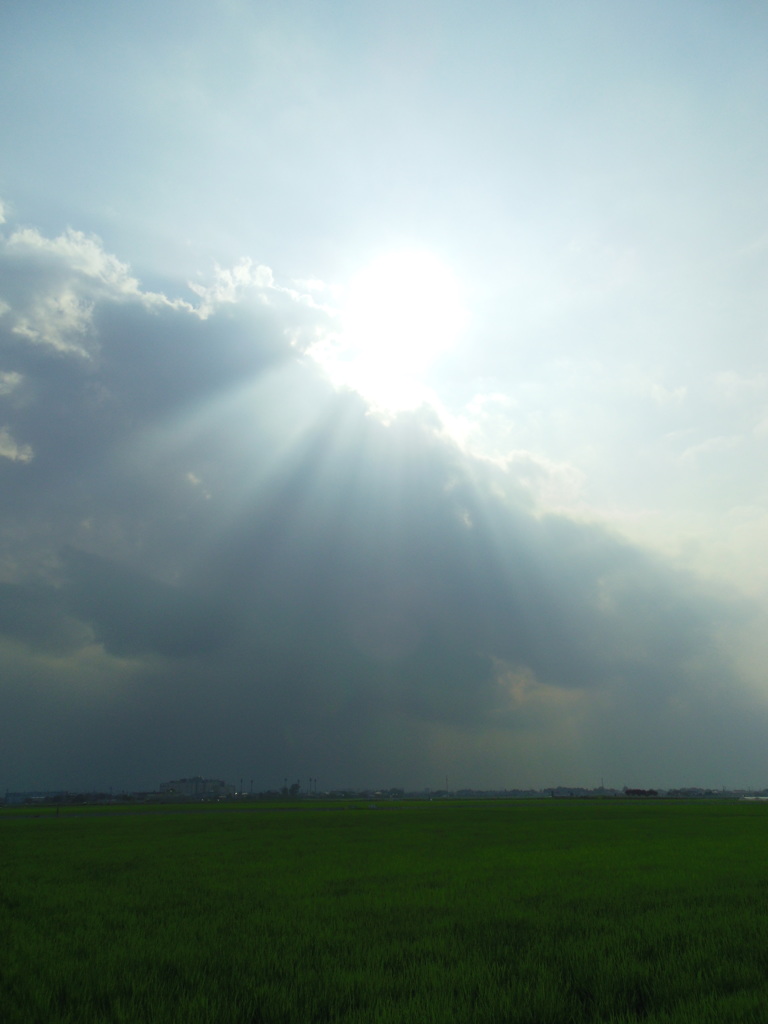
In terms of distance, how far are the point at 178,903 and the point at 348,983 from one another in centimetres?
872

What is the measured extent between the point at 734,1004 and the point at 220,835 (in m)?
36.5

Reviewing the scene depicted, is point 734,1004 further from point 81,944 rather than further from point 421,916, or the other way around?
point 81,944

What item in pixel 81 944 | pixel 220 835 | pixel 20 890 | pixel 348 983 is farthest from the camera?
pixel 220 835

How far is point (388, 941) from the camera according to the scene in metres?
11.0

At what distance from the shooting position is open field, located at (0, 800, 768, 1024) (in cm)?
772

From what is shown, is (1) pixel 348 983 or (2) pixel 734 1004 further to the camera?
(1) pixel 348 983

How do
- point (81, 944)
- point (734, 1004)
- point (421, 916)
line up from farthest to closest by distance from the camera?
point (421, 916)
point (81, 944)
point (734, 1004)

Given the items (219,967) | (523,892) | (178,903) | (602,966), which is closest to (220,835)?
(178,903)

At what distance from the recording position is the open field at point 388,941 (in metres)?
7.72

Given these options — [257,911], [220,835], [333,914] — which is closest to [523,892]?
[333,914]

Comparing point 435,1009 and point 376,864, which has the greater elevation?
point 435,1009

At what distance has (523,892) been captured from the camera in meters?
15.6

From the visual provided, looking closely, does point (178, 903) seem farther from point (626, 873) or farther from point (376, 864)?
point (626, 873)

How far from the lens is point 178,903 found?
15148mm
